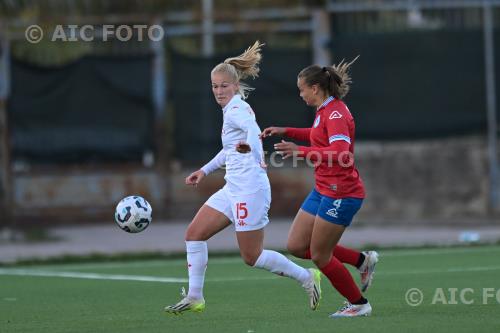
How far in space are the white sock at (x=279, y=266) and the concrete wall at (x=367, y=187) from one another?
9725 millimetres

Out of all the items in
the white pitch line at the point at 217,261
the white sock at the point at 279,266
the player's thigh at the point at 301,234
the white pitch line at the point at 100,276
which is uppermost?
the player's thigh at the point at 301,234

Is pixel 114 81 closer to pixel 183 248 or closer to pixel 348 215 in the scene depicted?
pixel 183 248

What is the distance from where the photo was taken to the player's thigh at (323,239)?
908 cm

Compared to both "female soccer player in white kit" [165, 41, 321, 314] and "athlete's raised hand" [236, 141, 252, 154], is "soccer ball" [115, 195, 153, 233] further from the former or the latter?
"athlete's raised hand" [236, 141, 252, 154]

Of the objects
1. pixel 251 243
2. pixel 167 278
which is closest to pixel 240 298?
pixel 251 243

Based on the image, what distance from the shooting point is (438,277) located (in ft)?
40.2

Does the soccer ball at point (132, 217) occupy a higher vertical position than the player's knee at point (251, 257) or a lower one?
higher

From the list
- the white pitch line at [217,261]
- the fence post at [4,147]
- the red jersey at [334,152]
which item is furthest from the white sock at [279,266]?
the fence post at [4,147]

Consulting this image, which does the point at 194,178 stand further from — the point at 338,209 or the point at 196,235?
the point at 338,209

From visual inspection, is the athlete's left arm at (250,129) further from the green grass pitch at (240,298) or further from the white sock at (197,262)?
the green grass pitch at (240,298)

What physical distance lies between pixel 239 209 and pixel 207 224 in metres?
0.33

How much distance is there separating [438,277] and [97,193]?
28.3ft

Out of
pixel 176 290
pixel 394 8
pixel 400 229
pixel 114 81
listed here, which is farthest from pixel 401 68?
pixel 176 290

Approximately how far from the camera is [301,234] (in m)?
9.46
